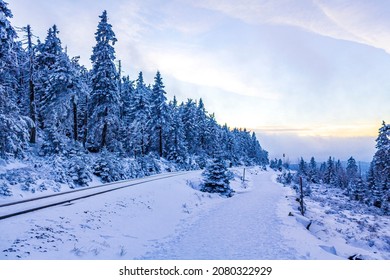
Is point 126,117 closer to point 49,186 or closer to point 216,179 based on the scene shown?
point 216,179

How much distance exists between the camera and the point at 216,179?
2369cm

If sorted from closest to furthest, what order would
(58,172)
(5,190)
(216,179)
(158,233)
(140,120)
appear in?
(158,233) < (5,190) < (58,172) < (216,179) < (140,120)

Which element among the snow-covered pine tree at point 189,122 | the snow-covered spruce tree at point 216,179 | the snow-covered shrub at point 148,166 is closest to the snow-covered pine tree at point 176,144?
the snow-covered pine tree at point 189,122

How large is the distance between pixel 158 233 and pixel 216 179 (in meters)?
13.1

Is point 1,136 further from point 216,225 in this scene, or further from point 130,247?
point 216,225

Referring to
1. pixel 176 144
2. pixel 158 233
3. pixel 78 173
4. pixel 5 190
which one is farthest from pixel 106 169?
pixel 176 144

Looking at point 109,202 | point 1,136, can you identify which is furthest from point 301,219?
point 1,136

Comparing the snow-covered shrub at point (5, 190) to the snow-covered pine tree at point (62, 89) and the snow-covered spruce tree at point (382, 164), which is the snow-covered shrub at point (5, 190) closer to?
the snow-covered pine tree at point (62, 89)

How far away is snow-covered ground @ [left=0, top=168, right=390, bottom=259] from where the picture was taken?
284 inches

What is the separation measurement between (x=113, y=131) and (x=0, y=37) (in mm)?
25511

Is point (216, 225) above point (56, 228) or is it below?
below

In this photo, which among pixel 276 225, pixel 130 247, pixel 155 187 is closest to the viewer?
pixel 130 247
